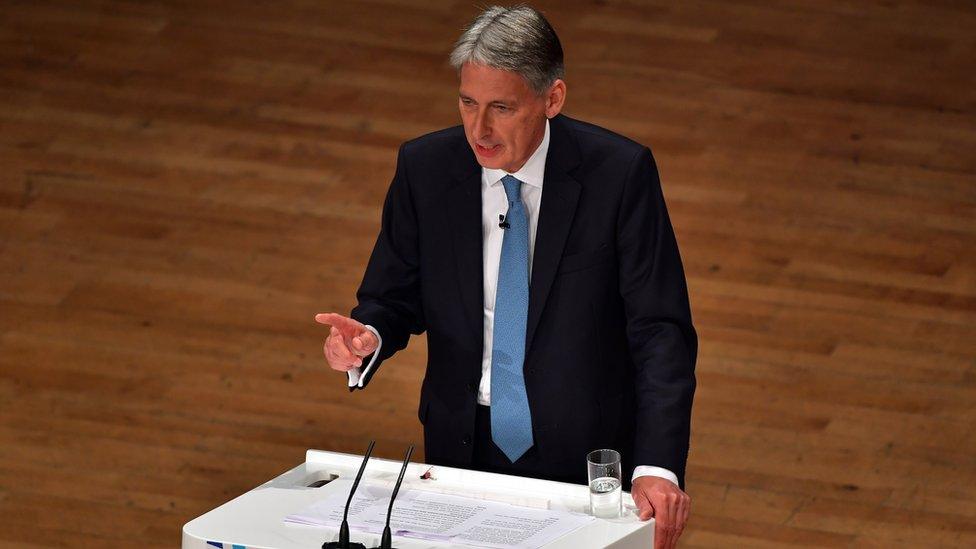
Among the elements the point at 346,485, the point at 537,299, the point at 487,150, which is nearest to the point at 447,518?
the point at 346,485

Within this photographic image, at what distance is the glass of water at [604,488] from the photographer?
95.3 inches

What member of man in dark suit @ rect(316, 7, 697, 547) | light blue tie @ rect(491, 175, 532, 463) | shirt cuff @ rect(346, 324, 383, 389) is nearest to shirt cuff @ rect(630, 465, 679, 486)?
man in dark suit @ rect(316, 7, 697, 547)

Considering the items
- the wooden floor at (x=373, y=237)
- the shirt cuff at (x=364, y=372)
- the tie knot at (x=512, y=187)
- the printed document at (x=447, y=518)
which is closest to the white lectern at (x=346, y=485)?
the printed document at (x=447, y=518)

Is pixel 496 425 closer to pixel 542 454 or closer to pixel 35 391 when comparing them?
pixel 542 454

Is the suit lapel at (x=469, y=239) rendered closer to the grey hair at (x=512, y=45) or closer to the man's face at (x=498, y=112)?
the man's face at (x=498, y=112)

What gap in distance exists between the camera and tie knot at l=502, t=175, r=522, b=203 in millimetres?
2701

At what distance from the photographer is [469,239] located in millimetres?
2730

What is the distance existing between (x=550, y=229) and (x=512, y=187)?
0.10 metres

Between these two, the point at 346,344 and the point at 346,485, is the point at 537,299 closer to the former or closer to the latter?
the point at 346,344

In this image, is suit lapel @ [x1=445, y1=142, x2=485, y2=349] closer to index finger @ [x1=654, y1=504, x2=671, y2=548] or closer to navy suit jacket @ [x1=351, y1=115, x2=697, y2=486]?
navy suit jacket @ [x1=351, y1=115, x2=697, y2=486]

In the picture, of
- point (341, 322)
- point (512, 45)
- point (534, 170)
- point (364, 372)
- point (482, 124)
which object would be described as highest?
point (512, 45)

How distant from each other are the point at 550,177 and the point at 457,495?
563 mm

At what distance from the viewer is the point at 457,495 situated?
8.28 feet

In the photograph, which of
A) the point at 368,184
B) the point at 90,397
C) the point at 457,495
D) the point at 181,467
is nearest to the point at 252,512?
the point at 457,495
